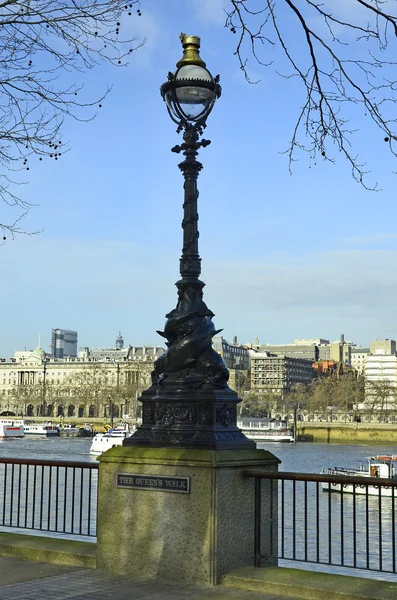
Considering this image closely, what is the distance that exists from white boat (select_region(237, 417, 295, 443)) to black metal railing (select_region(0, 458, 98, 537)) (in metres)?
57.8

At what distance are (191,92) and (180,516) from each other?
437cm

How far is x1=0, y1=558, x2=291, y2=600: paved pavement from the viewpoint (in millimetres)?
7449

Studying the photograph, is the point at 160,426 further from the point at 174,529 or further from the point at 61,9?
the point at 61,9

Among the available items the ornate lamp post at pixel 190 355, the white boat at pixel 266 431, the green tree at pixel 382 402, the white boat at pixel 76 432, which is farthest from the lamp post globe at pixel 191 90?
the green tree at pixel 382 402

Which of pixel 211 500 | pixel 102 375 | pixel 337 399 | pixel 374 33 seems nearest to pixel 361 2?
pixel 374 33

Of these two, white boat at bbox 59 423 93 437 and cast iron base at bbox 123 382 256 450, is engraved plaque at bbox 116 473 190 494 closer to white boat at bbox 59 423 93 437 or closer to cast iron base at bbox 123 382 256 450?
cast iron base at bbox 123 382 256 450

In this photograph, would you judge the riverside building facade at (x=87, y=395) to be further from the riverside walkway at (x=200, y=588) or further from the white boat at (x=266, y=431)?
the riverside walkway at (x=200, y=588)

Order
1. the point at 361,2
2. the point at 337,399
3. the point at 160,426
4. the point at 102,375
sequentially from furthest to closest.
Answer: the point at 102,375 → the point at 337,399 → the point at 160,426 → the point at 361,2

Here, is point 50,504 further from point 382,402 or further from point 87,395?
point 87,395

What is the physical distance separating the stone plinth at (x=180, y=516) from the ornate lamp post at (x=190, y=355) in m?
0.21

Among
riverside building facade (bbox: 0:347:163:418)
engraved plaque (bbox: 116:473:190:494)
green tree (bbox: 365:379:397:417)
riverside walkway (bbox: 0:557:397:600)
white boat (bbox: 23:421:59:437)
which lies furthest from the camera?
riverside building facade (bbox: 0:347:163:418)

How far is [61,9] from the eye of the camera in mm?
7770

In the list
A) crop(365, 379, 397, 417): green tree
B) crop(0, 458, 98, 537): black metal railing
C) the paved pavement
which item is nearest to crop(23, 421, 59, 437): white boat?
crop(365, 379, 397, 417): green tree

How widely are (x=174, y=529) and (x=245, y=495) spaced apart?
2.47ft
